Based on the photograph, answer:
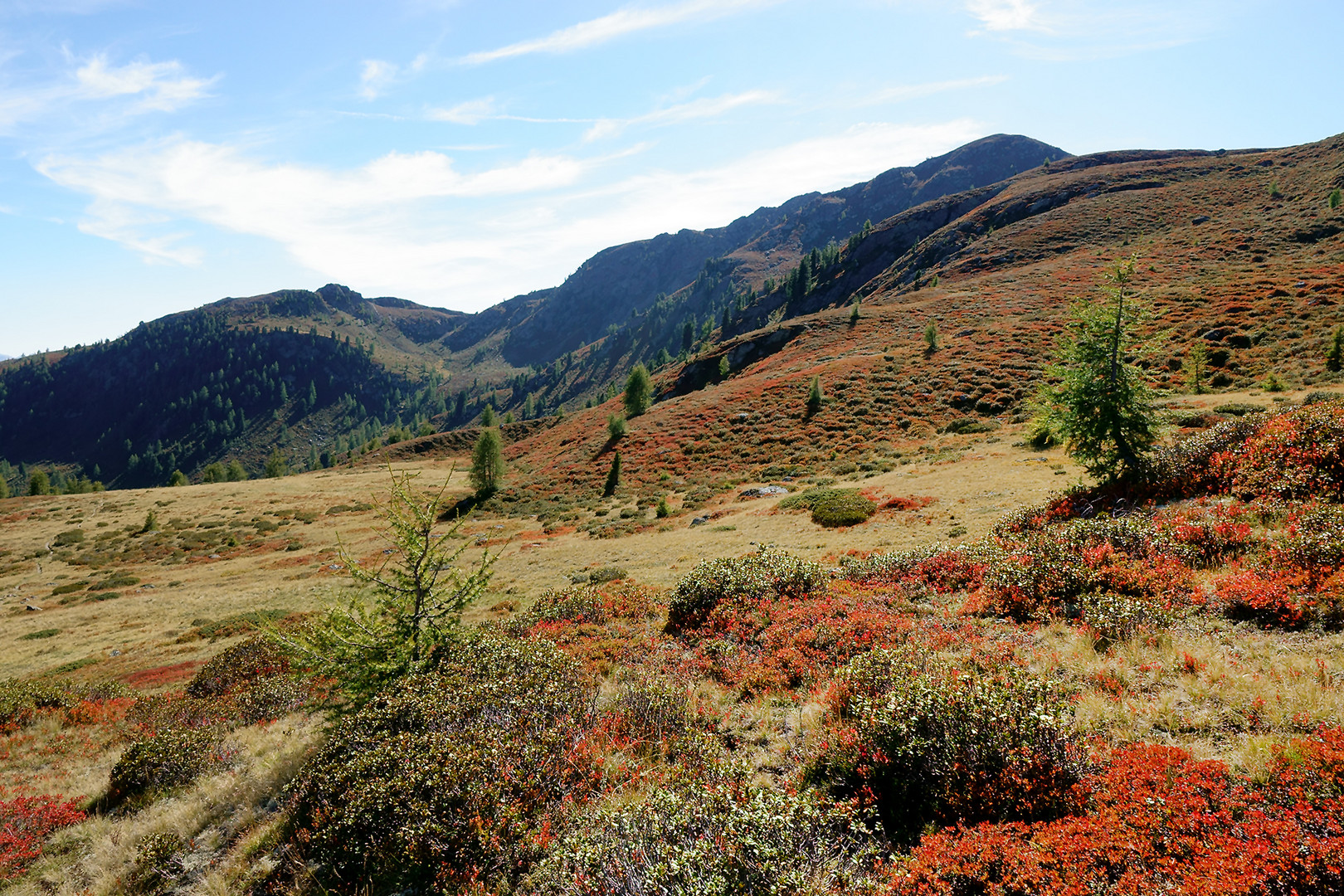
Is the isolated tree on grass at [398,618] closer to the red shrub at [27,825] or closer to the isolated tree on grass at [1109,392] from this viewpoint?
the red shrub at [27,825]

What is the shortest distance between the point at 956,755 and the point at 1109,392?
1685 centimetres

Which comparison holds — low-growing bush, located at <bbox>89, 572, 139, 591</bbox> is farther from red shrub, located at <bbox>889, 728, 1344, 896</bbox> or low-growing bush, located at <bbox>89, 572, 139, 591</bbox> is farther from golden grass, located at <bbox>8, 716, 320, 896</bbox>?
red shrub, located at <bbox>889, 728, 1344, 896</bbox>

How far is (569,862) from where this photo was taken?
510cm

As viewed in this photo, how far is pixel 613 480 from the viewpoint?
47.8 meters

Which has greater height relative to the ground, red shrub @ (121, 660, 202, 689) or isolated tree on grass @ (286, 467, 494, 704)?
isolated tree on grass @ (286, 467, 494, 704)

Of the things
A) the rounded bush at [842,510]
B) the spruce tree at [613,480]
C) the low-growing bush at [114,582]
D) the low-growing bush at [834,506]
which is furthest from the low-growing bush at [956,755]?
the low-growing bush at [114,582]

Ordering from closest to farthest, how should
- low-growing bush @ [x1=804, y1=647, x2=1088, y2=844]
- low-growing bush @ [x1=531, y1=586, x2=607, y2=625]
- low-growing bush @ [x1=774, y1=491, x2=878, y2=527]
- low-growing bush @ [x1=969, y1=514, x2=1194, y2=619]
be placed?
low-growing bush @ [x1=804, y1=647, x2=1088, y2=844], low-growing bush @ [x1=969, y1=514, x2=1194, y2=619], low-growing bush @ [x1=531, y1=586, x2=607, y2=625], low-growing bush @ [x1=774, y1=491, x2=878, y2=527]

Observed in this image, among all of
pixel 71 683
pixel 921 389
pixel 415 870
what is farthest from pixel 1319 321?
pixel 71 683

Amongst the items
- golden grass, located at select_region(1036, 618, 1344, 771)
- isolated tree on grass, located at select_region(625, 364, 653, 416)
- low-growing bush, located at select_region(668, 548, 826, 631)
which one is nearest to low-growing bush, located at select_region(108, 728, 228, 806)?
low-growing bush, located at select_region(668, 548, 826, 631)

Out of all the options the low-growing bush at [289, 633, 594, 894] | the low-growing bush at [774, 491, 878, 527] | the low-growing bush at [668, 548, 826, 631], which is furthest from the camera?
the low-growing bush at [774, 491, 878, 527]

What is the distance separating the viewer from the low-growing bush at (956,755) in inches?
201

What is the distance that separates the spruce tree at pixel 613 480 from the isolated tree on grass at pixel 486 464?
49.6 ft

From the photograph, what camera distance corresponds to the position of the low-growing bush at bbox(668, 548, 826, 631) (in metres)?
13.7

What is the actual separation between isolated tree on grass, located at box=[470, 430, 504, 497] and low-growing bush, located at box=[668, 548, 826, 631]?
46.1 metres
